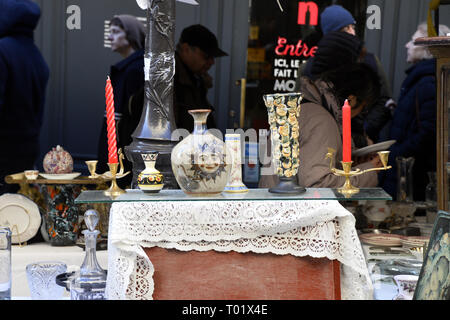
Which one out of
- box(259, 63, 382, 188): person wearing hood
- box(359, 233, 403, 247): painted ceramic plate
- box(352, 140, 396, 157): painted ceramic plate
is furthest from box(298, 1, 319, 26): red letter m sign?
box(359, 233, 403, 247): painted ceramic plate

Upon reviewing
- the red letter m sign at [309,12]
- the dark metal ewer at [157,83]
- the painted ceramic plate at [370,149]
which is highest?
the red letter m sign at [309,12]

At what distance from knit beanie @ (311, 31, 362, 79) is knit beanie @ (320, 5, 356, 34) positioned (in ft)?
3.23

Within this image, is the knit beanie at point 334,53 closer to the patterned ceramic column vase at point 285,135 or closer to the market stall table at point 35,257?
the patterned ceramic column vase at point 285,135

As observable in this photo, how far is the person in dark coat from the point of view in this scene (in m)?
3.42

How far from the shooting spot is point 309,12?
4543 mm

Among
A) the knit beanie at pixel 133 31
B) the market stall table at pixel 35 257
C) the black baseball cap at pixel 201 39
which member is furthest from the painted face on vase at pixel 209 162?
the knit beanie at pixel 133 31

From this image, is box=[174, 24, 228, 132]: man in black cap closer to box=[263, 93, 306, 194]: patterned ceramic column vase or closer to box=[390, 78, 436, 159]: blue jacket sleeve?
box=[390, 78, 436, 159]: blue jacket sleeve

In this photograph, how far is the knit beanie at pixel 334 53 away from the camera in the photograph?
9.48 ft

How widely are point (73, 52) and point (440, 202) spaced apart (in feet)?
10.7

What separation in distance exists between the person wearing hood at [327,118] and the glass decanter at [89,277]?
100 centimetres

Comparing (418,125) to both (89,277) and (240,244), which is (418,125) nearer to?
(240,244)

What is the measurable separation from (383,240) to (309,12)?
97.3 inches

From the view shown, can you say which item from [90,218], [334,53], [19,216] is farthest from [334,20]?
[90,218]

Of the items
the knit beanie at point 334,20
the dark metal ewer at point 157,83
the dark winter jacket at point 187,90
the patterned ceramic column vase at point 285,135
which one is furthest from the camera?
the knit beanie at point 334,20
